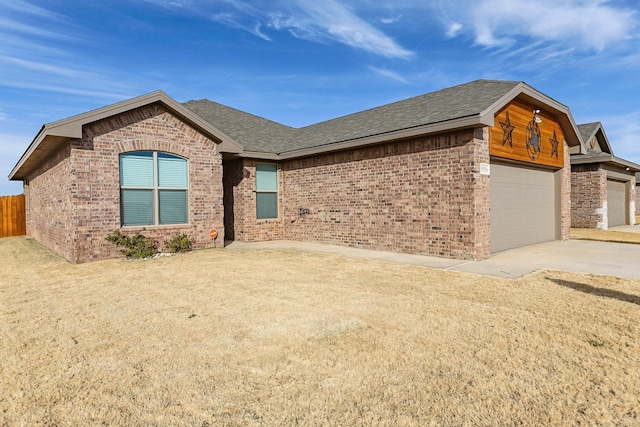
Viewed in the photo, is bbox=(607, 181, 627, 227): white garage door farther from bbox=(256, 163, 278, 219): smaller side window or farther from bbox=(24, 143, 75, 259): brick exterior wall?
bbox=(24, 143, 75, 259): brick exterior wall

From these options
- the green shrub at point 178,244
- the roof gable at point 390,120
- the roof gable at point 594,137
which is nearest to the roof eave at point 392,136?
the roof gable at point 390,120

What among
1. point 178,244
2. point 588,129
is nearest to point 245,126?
point 178,244

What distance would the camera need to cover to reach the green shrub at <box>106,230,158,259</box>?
9741 mm

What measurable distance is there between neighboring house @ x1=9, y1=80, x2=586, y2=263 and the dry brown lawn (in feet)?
11.0

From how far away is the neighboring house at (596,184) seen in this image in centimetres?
1748

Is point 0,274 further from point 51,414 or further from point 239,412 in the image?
point 239,412

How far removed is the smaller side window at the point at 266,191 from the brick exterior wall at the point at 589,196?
15440mm

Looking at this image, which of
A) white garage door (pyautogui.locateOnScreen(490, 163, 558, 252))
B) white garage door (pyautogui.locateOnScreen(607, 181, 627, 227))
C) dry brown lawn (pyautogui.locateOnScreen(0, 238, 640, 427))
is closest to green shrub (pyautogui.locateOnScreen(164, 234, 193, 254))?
dry brown lawn (pyautogui.locateOnScreen(0, 238, 640, 427))

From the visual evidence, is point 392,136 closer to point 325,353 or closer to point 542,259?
point 542,259

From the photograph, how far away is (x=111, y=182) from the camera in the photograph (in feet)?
31.8

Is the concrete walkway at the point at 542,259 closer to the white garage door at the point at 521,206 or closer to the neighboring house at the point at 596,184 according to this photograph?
the white garage door at the point at 521,206

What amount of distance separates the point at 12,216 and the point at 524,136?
2527cm

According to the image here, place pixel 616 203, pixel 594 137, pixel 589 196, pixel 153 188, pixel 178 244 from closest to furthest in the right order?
pixel 153 188 < pixel 178 244 < pixel 589 196 < pixel 616 203 < pixel 594 137

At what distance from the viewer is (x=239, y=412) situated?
2.60 meters
